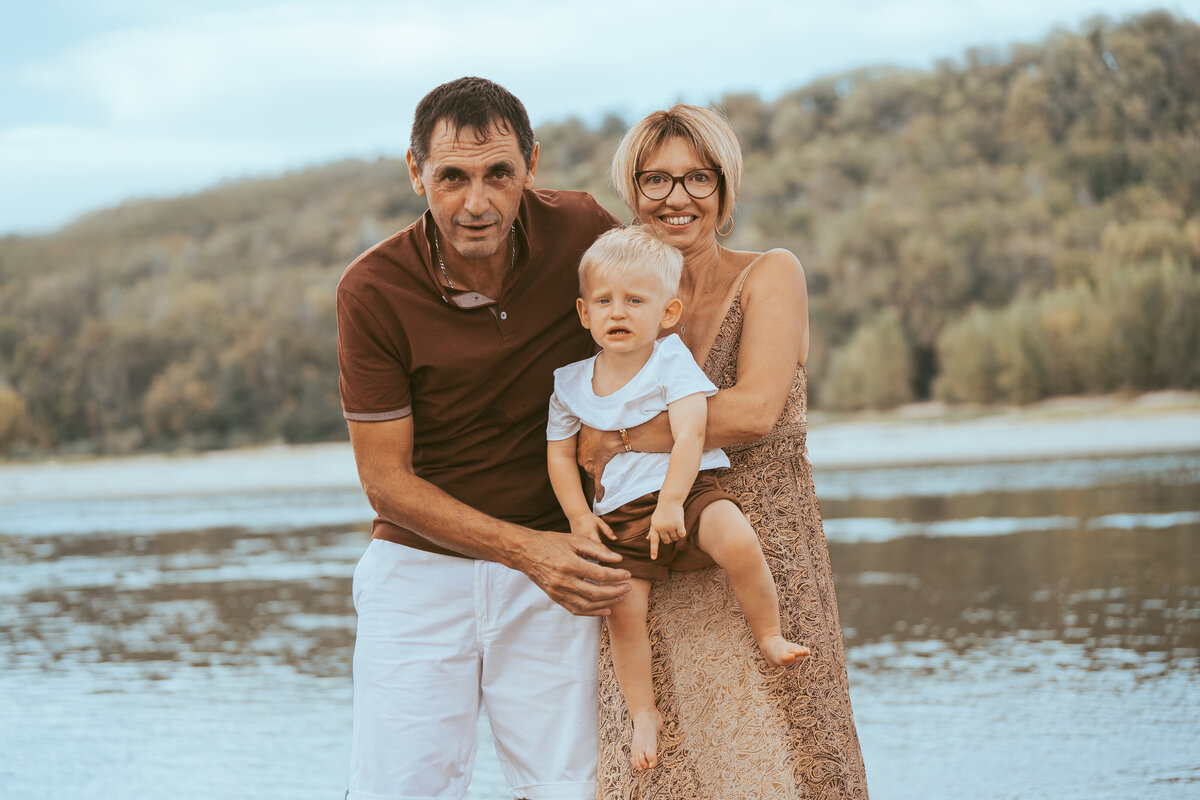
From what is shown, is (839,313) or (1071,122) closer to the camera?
(839,313)

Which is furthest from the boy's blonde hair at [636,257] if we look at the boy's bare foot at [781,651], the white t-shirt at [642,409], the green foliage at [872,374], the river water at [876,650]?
the green foliage at [872,374]

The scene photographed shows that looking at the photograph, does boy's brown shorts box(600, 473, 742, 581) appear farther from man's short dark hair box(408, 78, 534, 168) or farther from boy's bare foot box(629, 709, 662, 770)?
man's short dark hair box(408, 78, 534, 168)

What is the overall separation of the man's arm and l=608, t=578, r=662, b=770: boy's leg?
11 centimetres

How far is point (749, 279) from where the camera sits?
8.87ft

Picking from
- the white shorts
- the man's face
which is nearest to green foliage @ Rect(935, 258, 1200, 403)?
the white shorts

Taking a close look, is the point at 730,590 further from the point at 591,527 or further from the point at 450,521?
the point at 450,521

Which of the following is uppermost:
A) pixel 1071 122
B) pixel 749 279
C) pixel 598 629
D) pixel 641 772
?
pixel 1071 122

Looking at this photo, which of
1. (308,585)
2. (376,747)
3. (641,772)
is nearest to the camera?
(641,772)

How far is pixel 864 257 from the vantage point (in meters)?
32.1

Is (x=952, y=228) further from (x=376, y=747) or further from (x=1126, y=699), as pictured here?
(x=376, y=747)

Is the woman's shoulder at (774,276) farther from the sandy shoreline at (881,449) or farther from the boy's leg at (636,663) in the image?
the sandy shoreline at (881,449)

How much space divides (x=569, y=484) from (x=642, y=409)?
0.23 metres

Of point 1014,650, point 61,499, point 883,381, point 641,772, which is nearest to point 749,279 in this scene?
point 641,772

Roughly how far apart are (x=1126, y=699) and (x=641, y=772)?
12.0 feet
